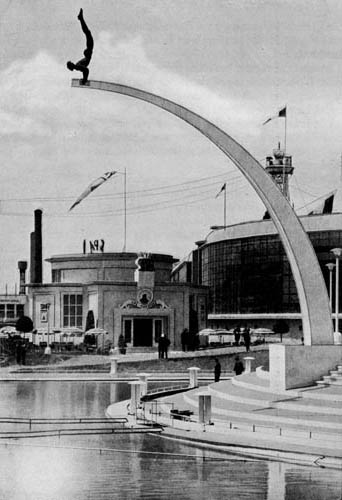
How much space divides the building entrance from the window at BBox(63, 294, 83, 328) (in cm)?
531

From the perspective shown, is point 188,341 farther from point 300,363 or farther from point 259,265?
point 300,363

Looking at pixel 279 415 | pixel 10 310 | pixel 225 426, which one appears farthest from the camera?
pixel 10 310

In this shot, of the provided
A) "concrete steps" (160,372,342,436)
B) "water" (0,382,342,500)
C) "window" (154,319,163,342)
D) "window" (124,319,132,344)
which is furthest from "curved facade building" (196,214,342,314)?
"water" (0,382,342,500)

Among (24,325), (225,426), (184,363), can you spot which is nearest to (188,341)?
(184,363)

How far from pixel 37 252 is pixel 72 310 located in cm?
957

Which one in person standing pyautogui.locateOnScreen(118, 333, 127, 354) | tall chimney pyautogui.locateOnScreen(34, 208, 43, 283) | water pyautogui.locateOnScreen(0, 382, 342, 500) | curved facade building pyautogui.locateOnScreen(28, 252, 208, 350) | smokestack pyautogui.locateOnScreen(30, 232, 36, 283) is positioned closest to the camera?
water pyautogui.locateOnScreen(0, 382, 342, 500)

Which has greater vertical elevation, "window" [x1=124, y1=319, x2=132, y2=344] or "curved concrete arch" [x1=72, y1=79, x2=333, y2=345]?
"curved concrete arch" [x1=72, y1=79, x2=333, y2=345]

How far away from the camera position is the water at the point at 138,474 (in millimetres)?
14062

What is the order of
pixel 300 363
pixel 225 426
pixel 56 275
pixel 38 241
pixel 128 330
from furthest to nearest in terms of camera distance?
1. pixel 38 241
2. pixel 56 275
3. pixel 128 330
4. pixel 300 363
5. pixel 225 426

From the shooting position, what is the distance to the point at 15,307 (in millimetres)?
77688

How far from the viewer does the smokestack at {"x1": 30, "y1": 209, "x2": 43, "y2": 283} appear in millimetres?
66062

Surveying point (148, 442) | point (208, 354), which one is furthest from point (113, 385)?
point (148, 442)

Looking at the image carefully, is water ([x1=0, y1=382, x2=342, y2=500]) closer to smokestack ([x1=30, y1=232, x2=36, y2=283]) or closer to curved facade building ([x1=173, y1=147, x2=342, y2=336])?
smokestack ([x1=30, y1=232, x2=36, y2=283])

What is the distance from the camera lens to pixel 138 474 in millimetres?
15766
